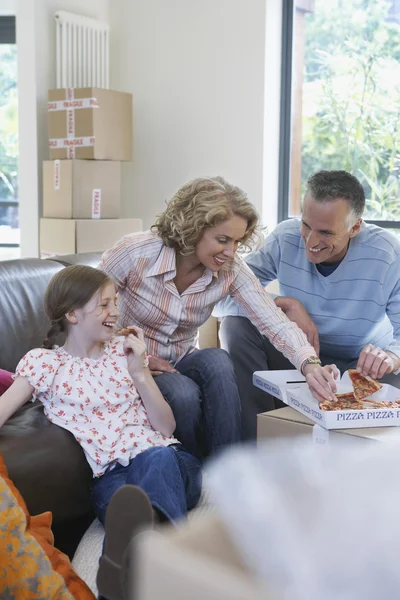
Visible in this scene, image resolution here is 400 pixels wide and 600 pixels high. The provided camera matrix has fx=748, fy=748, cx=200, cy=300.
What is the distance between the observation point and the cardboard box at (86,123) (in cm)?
399

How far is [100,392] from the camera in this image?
71.2 inches

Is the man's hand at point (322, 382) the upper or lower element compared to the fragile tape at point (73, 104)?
lower

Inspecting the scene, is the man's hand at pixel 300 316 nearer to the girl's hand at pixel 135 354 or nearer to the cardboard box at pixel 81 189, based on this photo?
the girl's hand at pixel 135 354

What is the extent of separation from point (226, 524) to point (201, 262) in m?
1.57

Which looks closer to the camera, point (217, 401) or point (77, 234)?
point (217, 401)

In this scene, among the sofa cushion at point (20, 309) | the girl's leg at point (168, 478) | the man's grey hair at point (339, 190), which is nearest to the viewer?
the girl's leg at point (168, 478)

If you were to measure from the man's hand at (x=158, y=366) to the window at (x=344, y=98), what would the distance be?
2517 mm

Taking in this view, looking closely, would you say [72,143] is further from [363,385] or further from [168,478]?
[168,478]

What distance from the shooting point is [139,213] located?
4.73 meters

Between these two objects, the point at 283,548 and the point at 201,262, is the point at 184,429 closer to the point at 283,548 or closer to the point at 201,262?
the point at 201,262

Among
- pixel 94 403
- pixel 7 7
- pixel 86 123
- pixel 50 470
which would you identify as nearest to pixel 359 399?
pixel 94 403

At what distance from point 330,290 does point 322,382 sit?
599 mm

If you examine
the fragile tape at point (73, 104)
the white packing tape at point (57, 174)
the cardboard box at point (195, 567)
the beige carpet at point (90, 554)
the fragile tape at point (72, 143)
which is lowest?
the beige carpet at point (90, 554)

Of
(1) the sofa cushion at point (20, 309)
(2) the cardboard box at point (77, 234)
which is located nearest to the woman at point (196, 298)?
(1) the sofa cushion at point (20, 309)
